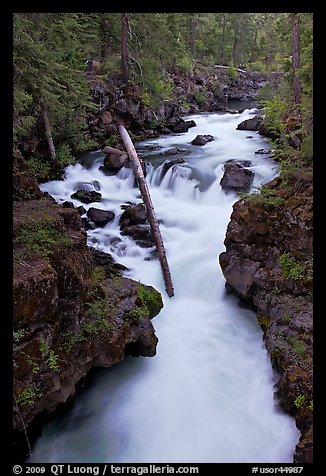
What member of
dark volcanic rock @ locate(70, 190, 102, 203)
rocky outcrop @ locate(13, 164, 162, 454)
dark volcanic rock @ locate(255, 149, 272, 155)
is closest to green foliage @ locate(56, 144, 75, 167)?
dark volcanic rock @ locate(70, 190, 102, 203)

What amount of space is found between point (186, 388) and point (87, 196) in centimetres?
700

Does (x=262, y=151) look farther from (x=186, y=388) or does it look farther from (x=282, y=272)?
(x=186, y=388)

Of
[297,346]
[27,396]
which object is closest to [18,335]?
[27,396]

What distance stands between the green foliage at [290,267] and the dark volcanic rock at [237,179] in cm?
452

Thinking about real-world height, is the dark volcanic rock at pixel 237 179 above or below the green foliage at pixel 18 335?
above

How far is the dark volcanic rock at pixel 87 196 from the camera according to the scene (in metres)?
11.1

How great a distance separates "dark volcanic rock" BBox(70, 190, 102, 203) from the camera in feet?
36.3

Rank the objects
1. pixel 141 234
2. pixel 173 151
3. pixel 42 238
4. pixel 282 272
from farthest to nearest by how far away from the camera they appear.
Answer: pixel 173 151 < pixel 141 234 < pixel 282 272 < pixel 42 238

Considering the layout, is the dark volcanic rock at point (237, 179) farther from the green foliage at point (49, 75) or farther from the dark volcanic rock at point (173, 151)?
the green foliage at point (49, 75)

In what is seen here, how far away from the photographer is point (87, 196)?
36.5ft

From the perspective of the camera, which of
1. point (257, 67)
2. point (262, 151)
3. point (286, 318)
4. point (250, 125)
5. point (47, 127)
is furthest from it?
point (257, 67)

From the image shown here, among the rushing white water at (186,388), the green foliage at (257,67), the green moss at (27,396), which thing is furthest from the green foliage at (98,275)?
the green foliage at (257,67)

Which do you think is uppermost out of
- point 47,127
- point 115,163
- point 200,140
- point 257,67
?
point 257,67
